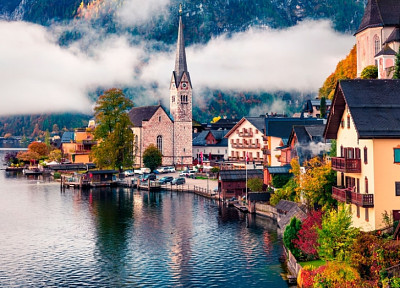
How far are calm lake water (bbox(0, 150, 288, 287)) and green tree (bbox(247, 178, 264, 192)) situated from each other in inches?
266

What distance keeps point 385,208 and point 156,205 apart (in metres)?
52.3

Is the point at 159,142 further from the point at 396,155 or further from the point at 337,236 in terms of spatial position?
the point at 337,236

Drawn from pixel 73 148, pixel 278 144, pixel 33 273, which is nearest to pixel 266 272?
pixel 33 273

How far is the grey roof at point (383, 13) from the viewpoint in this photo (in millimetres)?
105312

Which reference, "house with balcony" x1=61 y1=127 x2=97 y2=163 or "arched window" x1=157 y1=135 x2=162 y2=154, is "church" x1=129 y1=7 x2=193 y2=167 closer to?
"arched window" x1=157 y1=135 x2=162 y2=154

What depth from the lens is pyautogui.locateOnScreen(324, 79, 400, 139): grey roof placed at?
42781 millimetres

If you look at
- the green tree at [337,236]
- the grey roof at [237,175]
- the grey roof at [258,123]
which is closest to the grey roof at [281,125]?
the grey roof at [237,175]

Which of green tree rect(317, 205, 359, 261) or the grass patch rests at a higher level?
green tree rect(317, 205, 359, 261)

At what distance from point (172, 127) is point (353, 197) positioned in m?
118

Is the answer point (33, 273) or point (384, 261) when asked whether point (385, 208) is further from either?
point (33, 273)

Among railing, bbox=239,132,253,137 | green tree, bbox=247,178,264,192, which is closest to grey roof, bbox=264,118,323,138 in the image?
green tree, bbox=247,178,264,192

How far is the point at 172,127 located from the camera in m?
161

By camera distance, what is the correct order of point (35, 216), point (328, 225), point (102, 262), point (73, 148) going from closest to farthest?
point (328, 225), point (102, 262), point (35, 216), point (73, 148)

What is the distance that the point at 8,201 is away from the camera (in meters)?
97.5
